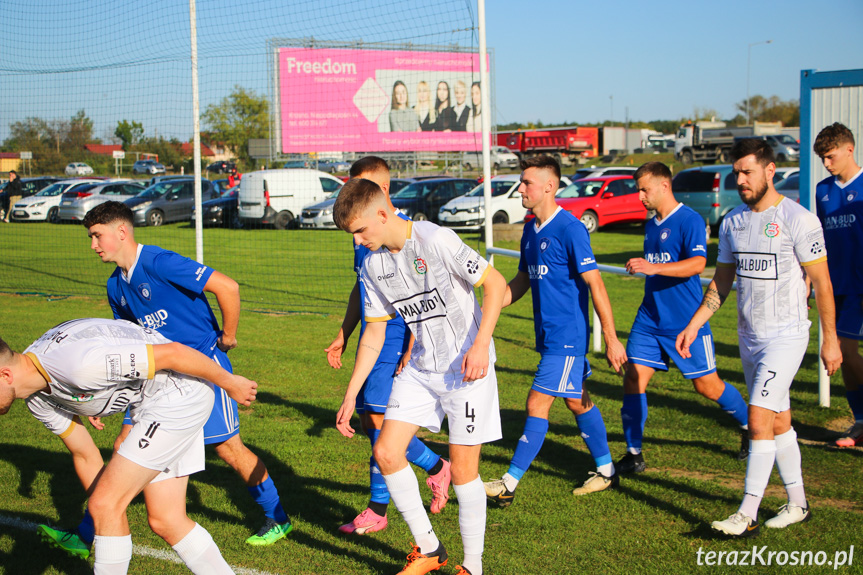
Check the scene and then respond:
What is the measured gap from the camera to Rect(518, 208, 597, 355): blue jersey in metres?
4.69

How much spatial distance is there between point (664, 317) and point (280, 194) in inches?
751

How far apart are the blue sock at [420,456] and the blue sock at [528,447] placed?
508 millimetres

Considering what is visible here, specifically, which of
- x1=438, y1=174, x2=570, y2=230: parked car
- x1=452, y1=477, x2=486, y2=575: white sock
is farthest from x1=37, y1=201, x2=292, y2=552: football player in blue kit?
x1=438, y1=174, x2=570, y2=230: parked car

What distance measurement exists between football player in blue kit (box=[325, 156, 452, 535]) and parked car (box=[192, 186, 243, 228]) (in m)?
18.7

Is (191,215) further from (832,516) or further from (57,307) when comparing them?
(832,516)

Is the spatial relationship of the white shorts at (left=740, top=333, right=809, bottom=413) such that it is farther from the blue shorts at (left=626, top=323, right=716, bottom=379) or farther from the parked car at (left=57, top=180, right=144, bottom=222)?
the parked car at (left=57, top=180, right=144, bottom=222)

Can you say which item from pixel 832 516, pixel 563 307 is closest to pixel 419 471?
pixel 563 307

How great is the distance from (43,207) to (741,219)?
1200 inches

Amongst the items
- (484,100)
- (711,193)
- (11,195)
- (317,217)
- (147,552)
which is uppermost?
(484,100)

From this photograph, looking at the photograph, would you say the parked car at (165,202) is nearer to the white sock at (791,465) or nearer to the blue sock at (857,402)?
the blue sock at (857,402)

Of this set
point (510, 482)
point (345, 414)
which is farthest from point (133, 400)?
point (510, 482)

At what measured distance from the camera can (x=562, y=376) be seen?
15.4 ft

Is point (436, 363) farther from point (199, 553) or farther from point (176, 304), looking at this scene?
point (176, 304)

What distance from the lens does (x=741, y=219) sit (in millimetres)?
4406
